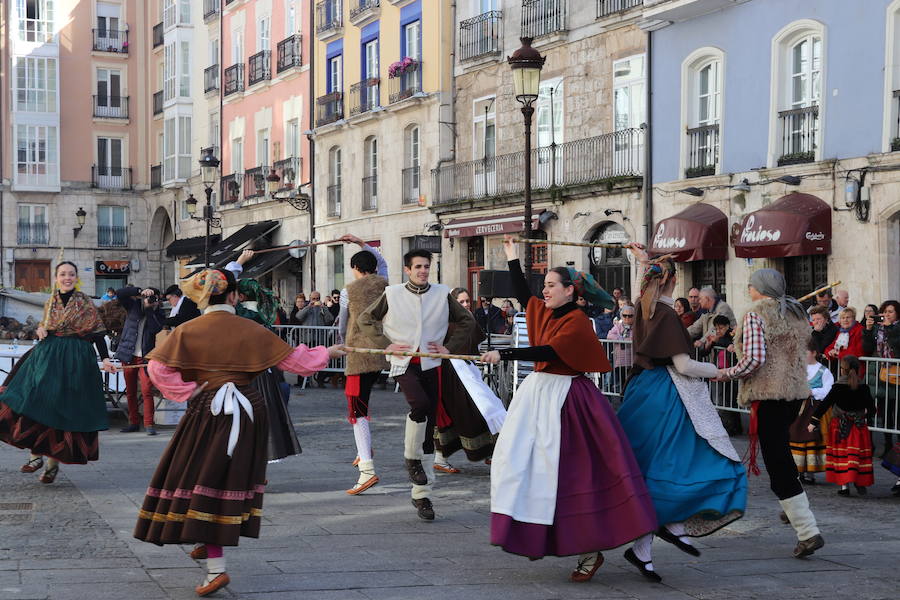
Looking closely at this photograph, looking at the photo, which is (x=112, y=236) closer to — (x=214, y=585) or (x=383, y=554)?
(x=383, y=554)

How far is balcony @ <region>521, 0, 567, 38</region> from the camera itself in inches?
1057

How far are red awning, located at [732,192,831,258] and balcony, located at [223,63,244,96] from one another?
25219mm

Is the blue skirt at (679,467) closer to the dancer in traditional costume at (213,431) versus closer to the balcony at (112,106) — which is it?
the dancer in traditional costume at (213,431)

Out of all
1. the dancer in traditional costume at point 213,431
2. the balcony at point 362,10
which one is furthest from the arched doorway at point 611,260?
the dancer in traditional costume at point 213,431

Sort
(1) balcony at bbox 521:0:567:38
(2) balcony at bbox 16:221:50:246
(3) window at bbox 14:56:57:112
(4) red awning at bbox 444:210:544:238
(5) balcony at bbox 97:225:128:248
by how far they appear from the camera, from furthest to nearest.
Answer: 1. (5) balcony at bbox 97:225:128:248
2. (2) balcony at bbox 16:221:50:246
3. (3) window at bbox 14:56:57:112
4. (4) red awning at bbox 444:210:544:238
5. (1) balcony at bbox 521:0:567:38

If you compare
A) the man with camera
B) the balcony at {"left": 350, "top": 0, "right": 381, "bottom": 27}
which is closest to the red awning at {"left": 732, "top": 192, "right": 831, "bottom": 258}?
the man with camera

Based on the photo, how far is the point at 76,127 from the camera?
54.3 meters

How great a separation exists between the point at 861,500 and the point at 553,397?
14.5ft

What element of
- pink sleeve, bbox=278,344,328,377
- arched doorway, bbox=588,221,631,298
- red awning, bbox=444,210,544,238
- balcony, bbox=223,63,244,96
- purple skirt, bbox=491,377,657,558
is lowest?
purple skirt, bbox=491,377,657,558

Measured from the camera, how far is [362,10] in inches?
1357

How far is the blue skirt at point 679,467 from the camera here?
23.9 feet

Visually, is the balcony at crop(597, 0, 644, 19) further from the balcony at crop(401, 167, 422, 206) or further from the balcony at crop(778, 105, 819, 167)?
the balcony at crop(401, 167, 422, 206)

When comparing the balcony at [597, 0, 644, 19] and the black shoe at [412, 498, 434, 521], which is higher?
the balcony at [597, 0, 644, 19]

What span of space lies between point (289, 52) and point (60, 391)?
97.0 feet
